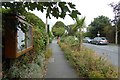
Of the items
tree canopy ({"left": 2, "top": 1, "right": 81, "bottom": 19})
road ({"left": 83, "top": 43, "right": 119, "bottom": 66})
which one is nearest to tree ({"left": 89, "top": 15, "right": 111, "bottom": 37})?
road ({"left": 83, "top": 43, "right": 119, "bottom": 66})

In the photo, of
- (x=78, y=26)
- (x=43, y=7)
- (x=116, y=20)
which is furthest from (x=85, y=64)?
(x=116, y=20)

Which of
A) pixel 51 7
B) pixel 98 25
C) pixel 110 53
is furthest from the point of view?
pixel 98 25

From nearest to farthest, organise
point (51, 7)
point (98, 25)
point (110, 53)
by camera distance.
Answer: point (51, 7), point (110, 53), point (98, 25)

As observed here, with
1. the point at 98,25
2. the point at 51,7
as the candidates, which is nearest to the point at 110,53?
the point at 51,7

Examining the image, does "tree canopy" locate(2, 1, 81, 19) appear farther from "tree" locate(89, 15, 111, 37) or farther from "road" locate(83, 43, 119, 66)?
"tree" locate(89, 15, 111, 37)

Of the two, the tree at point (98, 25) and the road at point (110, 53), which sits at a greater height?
the tree at point (98, 25)

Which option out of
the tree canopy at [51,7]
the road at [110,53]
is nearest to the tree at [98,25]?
the road at [110,53]

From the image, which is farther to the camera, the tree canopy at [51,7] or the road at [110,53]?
the road at [110,53]

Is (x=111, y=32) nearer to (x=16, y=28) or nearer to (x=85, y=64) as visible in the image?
(x=85, y=64)

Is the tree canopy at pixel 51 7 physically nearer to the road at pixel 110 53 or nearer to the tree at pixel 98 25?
the road at pixel 110 53

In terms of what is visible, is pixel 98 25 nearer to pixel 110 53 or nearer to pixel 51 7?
pixel 110 53

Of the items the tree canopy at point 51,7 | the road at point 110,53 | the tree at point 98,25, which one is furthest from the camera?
the tree at point 98,25

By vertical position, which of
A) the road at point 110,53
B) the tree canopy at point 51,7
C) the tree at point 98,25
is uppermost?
the tree at point 98,25

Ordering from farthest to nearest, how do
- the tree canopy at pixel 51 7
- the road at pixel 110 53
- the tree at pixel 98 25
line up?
the tree at pixel 98 25, the road at pixel 110 53, the tree canopy at pixel 51 7
